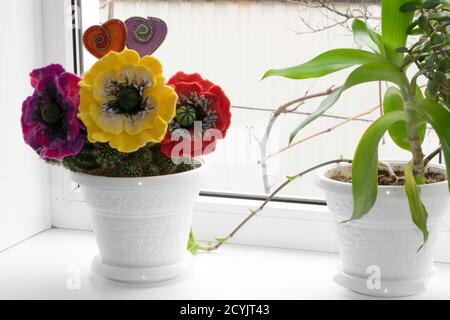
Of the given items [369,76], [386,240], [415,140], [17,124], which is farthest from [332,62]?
[17,124]

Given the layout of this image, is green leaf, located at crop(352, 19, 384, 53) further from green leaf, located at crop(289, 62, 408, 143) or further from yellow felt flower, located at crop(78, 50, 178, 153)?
yellow felt flower, located at crop(78, 50, 178, 153)

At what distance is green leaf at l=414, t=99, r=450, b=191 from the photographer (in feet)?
2.84

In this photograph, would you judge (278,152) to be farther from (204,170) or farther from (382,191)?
(382,191)

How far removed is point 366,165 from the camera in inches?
35.8

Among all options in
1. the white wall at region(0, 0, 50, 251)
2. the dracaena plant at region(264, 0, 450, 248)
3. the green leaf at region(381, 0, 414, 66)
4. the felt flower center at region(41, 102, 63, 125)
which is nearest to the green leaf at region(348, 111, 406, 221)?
the dracaena plant at region(264, 0, 450, 248)

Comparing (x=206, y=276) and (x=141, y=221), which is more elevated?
(x=141, y=221)

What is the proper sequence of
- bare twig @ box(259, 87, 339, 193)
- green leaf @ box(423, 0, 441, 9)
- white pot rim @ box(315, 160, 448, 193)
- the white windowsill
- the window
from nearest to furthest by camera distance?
green leaf @ box(423, 0, 441, 9), white pot rim @ box(315, 160, 448, 193), the white windowsill, bare twig @ box(259, 87, 339, 193), the window

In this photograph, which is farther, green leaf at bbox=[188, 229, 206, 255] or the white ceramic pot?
green leaf at bbox=[188, 229, 206, 255]

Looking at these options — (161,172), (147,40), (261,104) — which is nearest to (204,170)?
(161,172)

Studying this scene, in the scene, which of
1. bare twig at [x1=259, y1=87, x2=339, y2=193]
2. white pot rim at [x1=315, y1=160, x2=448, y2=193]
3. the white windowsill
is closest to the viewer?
white pot rim at [x1=315, y1=160, x2=448, y2=193]

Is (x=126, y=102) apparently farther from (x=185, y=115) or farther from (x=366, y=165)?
(x=366, y=165)

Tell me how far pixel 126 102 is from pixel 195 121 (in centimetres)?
11

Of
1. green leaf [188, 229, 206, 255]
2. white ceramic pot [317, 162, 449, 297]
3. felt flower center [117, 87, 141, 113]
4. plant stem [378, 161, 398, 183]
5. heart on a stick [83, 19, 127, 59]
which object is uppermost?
heart on a stick [83, 19, 127, 59]

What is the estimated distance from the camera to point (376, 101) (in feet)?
4.35
